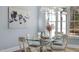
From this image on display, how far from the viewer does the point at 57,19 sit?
7.99ft

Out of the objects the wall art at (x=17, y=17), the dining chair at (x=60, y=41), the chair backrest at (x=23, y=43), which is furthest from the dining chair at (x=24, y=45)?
the dining chair at (x=60, y=41)

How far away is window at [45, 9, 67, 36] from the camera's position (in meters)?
2.42

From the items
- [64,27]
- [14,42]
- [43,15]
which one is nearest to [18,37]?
[14,42]

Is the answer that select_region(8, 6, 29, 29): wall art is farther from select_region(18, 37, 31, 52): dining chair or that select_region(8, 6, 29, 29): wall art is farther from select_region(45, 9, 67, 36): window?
select_region(45, 9, 67, 36): window

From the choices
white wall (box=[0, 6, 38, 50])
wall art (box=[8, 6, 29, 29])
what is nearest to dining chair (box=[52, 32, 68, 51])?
white wall (box=[0, 6, 38, 50])

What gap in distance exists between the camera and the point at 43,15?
2.44 metres

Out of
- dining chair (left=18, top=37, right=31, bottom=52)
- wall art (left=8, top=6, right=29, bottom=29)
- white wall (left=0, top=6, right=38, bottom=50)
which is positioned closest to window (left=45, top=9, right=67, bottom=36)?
white wall (left=0, top=6, right=38, bottom=50)

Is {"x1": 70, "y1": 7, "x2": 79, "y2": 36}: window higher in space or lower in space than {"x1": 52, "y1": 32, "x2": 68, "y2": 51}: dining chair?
higher

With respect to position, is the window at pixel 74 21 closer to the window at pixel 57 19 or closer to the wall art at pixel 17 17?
the window at pixel 57 19

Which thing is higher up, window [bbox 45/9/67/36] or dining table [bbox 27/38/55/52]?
window [bbox 45/9/67/36]

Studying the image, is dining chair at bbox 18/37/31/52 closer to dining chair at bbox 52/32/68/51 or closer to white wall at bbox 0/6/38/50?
white wall at bbox 0/6/38/50

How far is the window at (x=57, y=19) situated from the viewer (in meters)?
2.42

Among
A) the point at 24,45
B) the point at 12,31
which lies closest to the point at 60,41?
the point at 24,45
